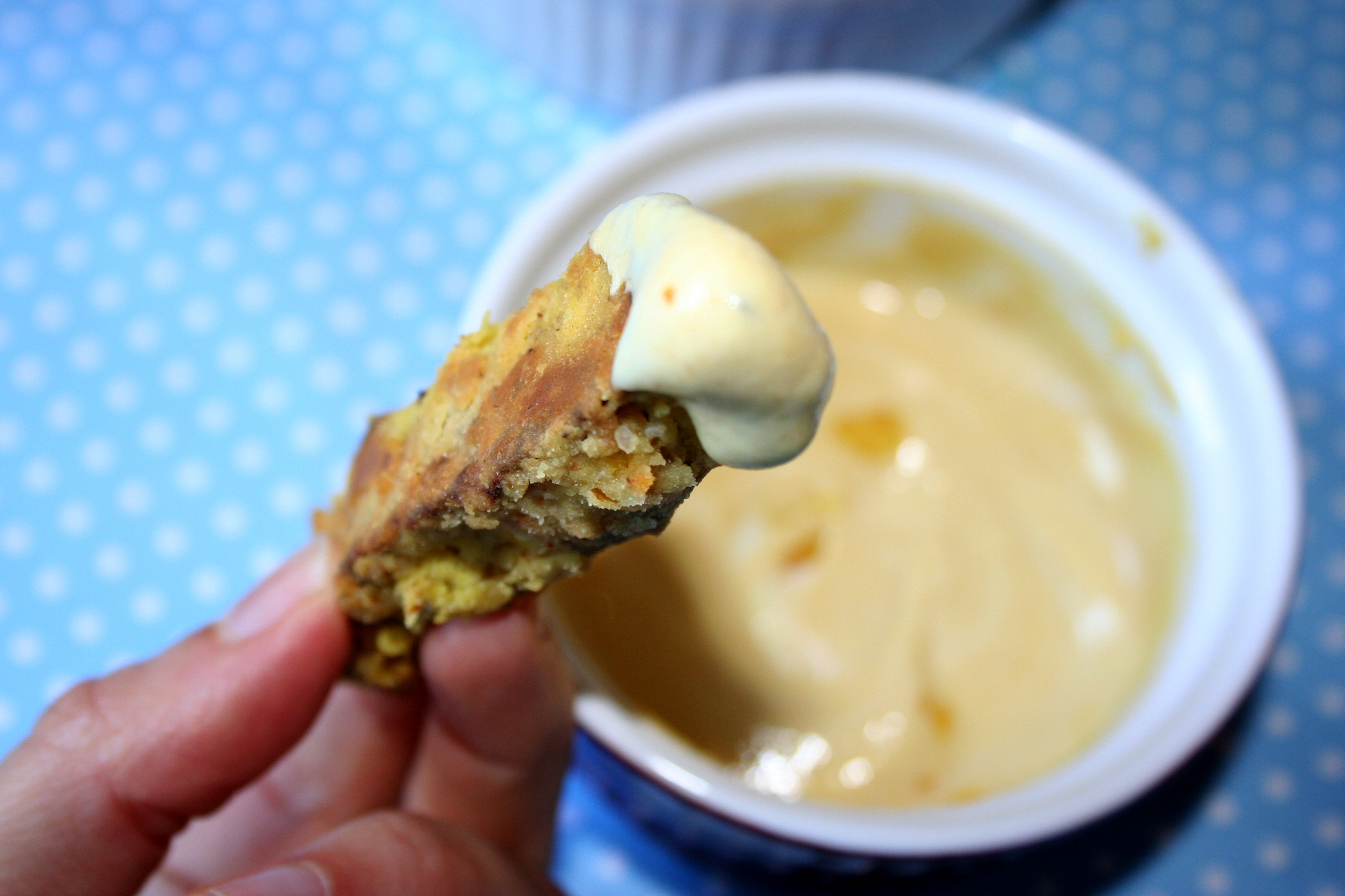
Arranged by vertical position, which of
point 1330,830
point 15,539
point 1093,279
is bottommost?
point 1330,830

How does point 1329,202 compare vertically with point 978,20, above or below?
below

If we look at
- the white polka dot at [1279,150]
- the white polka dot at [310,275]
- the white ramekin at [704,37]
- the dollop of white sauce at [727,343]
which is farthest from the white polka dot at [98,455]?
the white polka dot at [1279,150]

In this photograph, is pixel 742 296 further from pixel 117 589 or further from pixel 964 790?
pixel 117 589

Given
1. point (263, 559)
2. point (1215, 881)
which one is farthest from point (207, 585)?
point (1215, 881)

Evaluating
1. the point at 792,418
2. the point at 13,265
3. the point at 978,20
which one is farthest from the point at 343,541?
the point at 978,20

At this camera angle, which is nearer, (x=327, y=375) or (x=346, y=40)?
(x=327, y=375)

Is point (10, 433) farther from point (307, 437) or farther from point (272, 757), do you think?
point (272, 757)

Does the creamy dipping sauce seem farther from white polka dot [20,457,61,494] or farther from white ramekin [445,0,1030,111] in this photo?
white polka dot [20,457,61,494]
